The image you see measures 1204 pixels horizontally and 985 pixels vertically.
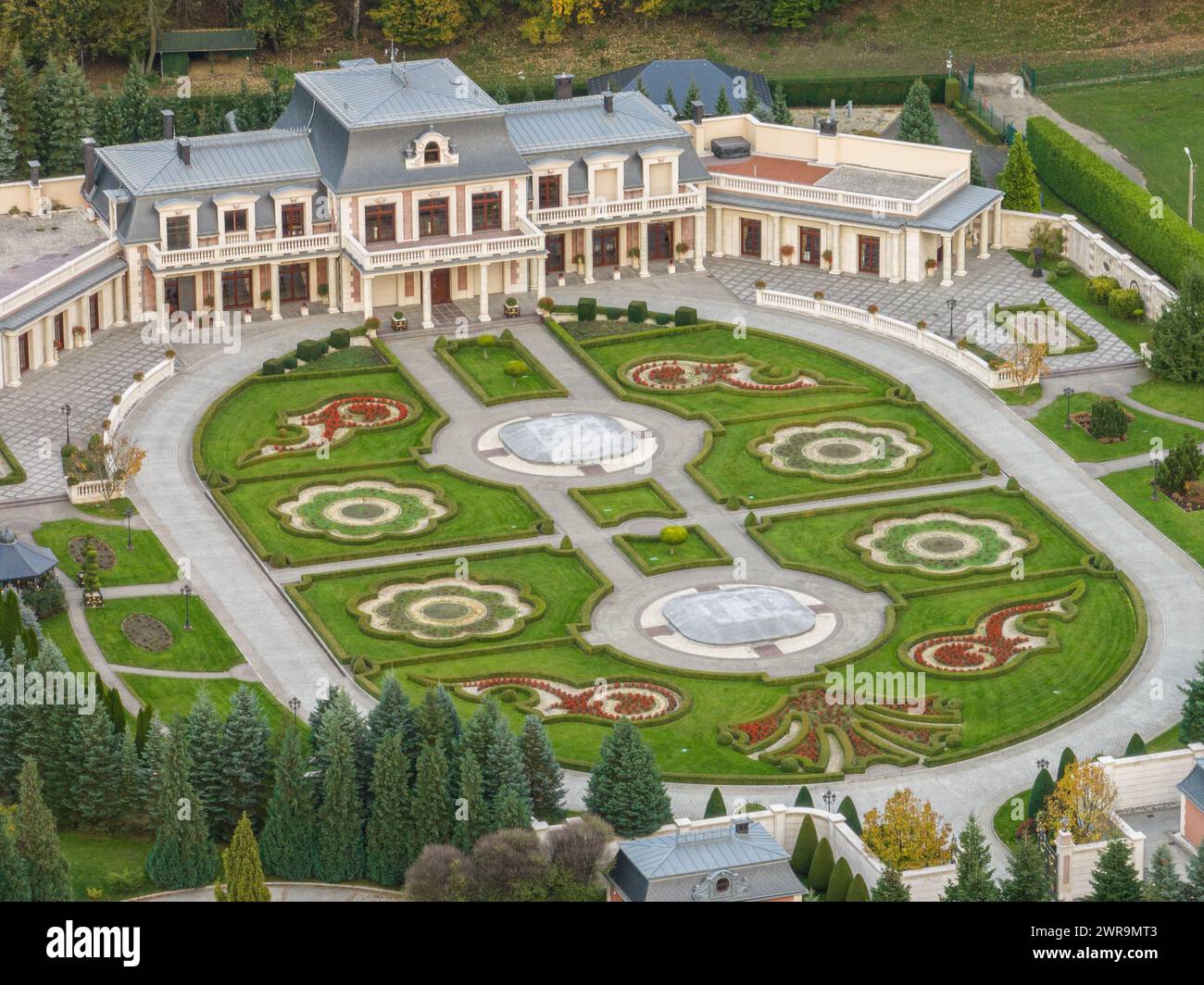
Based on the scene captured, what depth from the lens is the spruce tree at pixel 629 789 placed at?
69.7 m

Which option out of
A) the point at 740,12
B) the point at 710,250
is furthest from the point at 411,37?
the point at 710,250

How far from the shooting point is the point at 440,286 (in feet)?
395

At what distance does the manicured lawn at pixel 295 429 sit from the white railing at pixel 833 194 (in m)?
25.5

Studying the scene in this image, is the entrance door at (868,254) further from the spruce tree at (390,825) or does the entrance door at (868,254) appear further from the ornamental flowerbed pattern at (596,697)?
the spruce tree at (390,825)

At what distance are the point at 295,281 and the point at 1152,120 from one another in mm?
58146

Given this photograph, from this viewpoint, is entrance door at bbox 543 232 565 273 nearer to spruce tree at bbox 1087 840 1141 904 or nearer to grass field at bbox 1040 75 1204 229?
grass field at bbox 1040 75 1204 229

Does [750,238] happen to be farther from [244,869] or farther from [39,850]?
[39,850]

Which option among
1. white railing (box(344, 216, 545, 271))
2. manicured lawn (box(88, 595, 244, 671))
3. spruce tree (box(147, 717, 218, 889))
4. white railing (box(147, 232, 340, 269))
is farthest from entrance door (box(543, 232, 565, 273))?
spruce tree (box(147, 717, 218, 889))

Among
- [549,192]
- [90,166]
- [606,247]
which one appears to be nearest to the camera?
[90,166]

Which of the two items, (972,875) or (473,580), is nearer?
(972,875)

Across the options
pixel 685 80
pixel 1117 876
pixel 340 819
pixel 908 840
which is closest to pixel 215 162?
pixel 685 80

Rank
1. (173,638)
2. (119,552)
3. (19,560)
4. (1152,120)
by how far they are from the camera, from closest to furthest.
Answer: (173,638), (19,560), (119,552), (1152,120)

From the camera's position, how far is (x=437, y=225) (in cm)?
11900

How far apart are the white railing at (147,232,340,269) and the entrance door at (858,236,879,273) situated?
94.4ft
